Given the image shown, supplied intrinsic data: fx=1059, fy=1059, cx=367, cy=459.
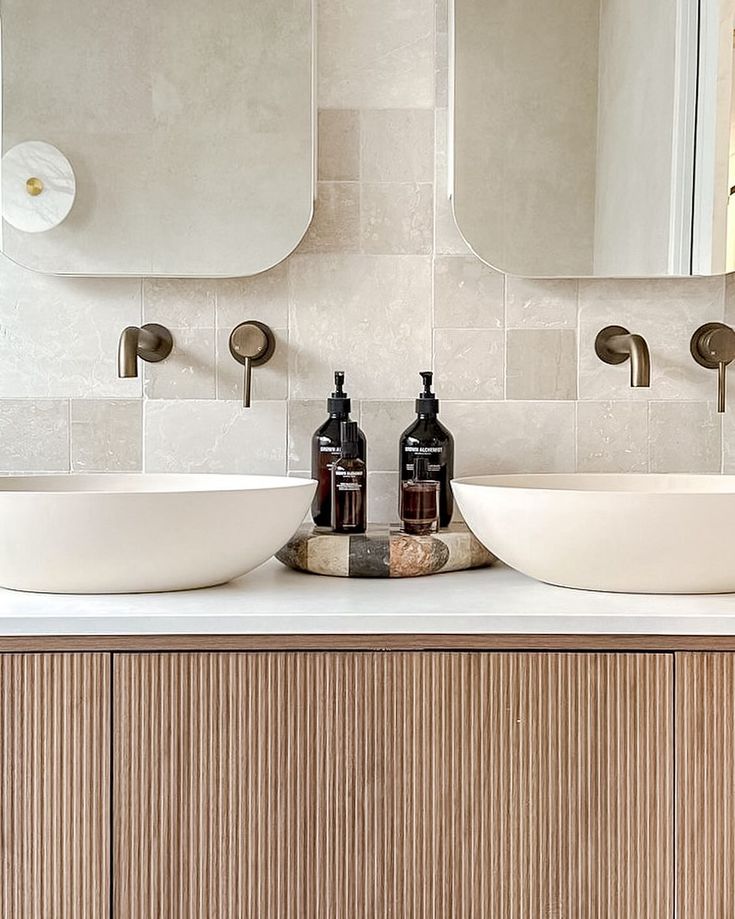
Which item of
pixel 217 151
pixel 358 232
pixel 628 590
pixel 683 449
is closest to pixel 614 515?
pixel 628 590

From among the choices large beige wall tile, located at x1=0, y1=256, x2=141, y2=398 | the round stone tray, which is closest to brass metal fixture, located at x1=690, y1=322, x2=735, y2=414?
the round stone tray

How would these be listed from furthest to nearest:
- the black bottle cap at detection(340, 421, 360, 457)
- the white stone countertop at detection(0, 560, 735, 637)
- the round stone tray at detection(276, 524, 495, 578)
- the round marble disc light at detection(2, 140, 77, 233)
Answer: the round marble disc light at detection(2, 140, 77, 233) < the black bottle cap at detection(340, 421, 360, 457) < the round stone tray at detection(276, 524, 495, 578) < the white stone countertop at detection(0, 560, 735, 637)

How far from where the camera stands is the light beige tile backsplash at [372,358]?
1770 millimetres

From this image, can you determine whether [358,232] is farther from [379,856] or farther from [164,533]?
[379,856]

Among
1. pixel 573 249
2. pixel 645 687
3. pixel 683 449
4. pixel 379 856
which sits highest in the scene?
pixel 573 249

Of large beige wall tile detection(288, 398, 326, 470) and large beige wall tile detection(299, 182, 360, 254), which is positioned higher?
large beige wall tile detection(299, 182, 360, 254)

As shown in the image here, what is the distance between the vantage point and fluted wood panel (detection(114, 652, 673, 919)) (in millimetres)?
1202

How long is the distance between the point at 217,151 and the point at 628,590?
972mm

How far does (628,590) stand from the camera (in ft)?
4.26

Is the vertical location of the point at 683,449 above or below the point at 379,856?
above

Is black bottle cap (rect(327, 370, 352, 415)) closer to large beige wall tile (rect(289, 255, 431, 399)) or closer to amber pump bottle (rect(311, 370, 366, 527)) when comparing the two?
amber pump bottle (rect(311, 370, 366, 527))

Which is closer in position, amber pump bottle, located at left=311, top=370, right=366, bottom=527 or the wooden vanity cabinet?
the wooden vanity cabinet

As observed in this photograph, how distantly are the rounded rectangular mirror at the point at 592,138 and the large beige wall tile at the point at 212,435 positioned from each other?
18.1 inches

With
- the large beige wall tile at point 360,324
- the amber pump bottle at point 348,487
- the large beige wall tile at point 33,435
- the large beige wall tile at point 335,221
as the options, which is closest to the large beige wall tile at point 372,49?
the large beige wall tile at point 335,221
